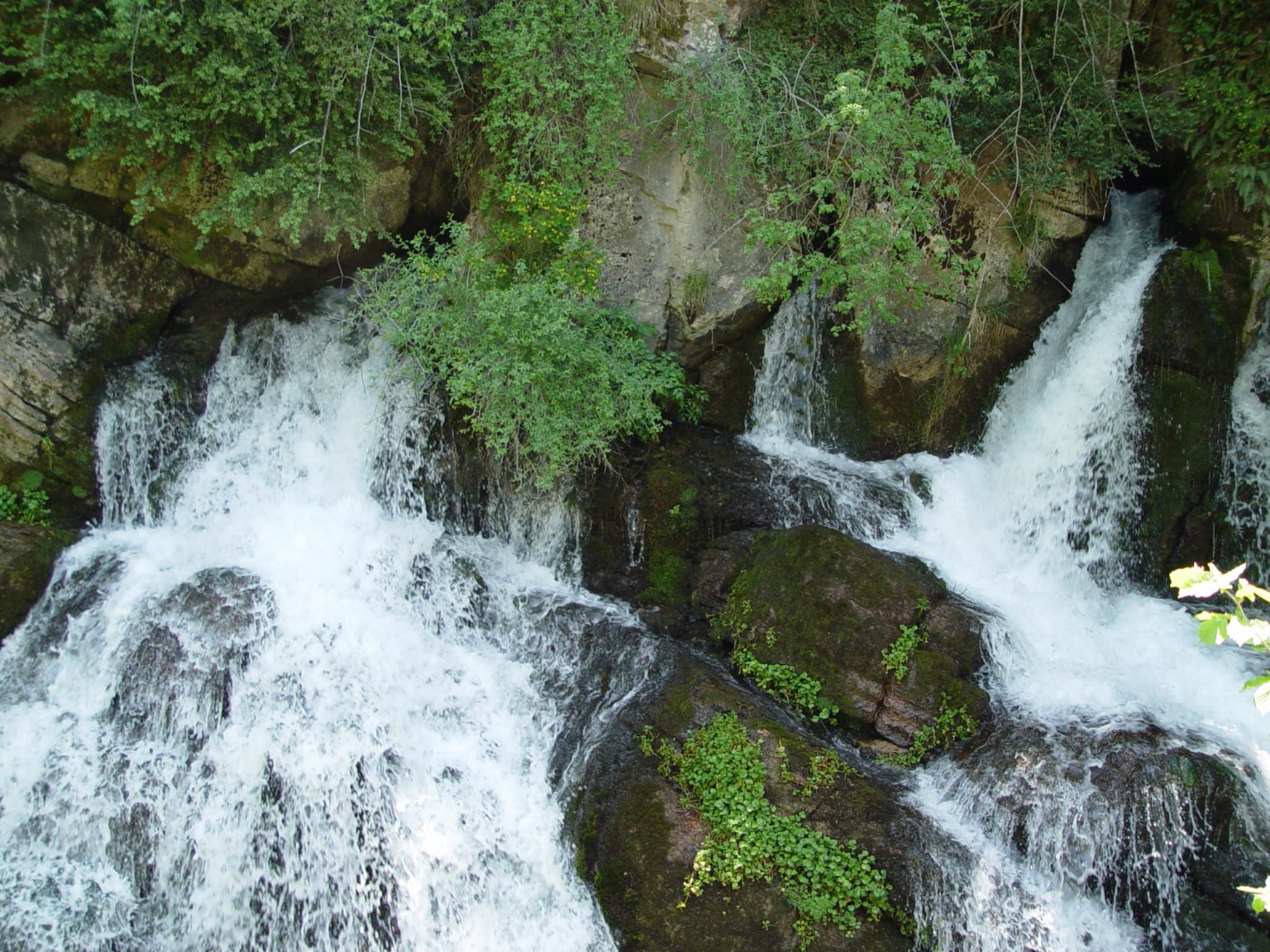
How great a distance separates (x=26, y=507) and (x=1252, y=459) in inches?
364

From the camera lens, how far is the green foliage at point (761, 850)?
186 inches

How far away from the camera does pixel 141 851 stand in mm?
4980

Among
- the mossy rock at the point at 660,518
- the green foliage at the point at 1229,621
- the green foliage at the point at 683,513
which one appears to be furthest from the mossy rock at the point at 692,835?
the green foliage at the point at 1229,621

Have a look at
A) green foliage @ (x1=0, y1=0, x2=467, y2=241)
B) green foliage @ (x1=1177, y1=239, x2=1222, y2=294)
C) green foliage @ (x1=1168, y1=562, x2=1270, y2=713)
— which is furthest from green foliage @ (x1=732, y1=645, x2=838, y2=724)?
green foliage @ (x1=1177, y1=239, x2=1222, y2=294)

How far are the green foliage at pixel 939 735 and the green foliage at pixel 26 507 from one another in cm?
611

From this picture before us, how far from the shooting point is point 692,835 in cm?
502

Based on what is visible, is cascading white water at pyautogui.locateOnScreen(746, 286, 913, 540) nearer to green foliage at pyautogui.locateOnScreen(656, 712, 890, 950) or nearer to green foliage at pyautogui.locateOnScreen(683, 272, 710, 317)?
green foliage at pyautogui.locateOnScreen(683, 272, 710, 317)

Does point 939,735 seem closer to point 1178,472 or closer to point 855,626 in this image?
point 855,626

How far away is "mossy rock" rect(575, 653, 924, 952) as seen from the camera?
4715 millimetres

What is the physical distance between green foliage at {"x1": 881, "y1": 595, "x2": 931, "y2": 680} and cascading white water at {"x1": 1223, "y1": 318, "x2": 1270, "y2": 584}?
2.86m

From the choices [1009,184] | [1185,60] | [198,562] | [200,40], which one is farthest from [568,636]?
[1185,60]

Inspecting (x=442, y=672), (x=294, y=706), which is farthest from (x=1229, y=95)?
(x=294, y=706)

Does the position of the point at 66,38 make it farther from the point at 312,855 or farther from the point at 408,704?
the point at 312,855

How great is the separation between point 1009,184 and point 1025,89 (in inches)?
29.6
